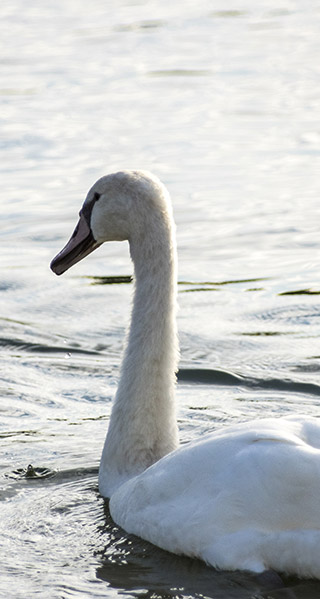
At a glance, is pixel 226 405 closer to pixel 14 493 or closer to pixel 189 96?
pixel 14 493

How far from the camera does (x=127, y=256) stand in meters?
12.3

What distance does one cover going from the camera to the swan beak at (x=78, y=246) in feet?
25.0

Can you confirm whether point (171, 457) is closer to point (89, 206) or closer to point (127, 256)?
point (89, 206)

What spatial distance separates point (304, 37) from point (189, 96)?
15.6 feet

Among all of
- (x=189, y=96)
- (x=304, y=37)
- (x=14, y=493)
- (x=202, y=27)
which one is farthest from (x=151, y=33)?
(x=14, y=493)

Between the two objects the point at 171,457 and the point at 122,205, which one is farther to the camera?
the point at 122,205

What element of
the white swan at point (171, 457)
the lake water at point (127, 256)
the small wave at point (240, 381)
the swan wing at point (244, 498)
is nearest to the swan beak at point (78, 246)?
the white swan at point (171, 457)

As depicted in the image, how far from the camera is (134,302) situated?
24.4ft

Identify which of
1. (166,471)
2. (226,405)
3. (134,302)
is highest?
(134,302)

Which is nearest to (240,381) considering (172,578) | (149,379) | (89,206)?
(149,379)

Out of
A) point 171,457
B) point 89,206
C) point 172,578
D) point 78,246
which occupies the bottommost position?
point 172,578

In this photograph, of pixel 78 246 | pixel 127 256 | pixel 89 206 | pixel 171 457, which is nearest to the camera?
pixel 171 457

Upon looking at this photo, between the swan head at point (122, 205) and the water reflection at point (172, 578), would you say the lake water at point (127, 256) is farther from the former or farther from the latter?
the swan head at point (122, 205)

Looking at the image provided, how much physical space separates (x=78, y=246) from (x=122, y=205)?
0.55 metres
